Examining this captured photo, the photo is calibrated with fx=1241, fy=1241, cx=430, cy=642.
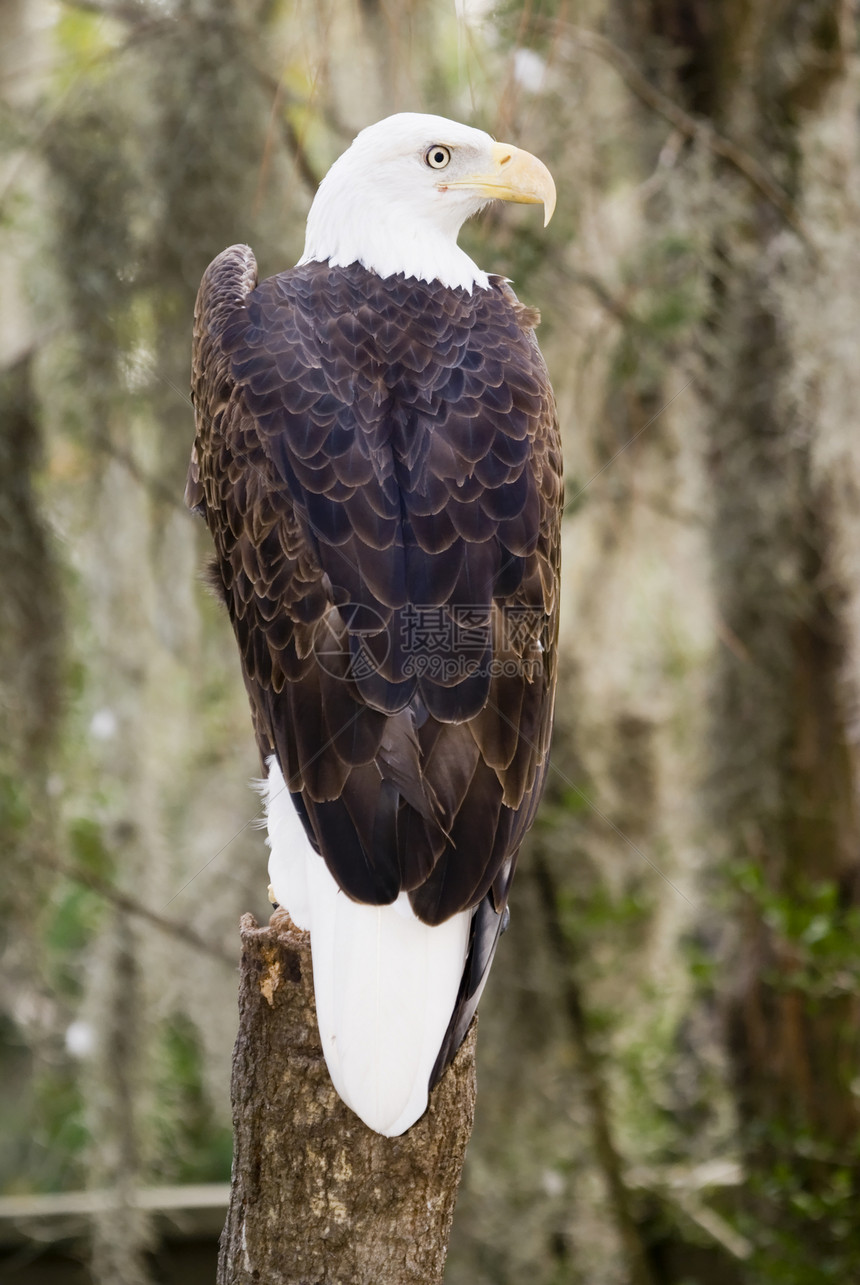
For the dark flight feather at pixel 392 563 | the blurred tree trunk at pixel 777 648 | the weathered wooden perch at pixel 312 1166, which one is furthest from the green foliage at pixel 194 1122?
the dark flight feather at pixel 392 563

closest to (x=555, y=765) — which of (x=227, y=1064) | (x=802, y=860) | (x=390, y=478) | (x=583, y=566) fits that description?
(x=583, y=566)

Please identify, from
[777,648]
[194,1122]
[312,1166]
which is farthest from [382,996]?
[194,1122]

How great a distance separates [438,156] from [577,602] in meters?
1.73

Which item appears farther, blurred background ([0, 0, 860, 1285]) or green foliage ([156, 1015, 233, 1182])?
green foliage ([156, 1015, 233, 1182])

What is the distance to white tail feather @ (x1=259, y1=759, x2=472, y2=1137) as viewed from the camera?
1715 millimetres

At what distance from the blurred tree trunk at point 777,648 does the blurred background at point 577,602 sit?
1 cm

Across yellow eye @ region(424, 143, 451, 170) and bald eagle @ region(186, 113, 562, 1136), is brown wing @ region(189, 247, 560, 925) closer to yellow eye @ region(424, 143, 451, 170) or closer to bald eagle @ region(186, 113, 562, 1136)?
bald eagle @ region(186, 113, 562, 1136)

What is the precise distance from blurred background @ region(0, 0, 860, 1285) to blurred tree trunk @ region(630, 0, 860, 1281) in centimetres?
1

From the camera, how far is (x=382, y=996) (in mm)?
1729

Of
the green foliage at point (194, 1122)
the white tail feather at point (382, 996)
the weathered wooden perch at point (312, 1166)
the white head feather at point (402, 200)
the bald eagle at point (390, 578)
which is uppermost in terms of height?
the white head feather at point (402, 200)

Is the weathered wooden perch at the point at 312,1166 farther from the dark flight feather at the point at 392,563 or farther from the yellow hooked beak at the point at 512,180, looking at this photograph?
the yellow hooked beak at the point at 512,180

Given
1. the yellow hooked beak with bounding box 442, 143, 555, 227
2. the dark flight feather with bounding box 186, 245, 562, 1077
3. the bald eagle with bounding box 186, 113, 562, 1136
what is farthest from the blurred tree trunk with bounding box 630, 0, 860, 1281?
the dark flight feather with bounding box 186, 245, 562, 1077

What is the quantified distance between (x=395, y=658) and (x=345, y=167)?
1.14 m

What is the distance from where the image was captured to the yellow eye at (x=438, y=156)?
243 cm
